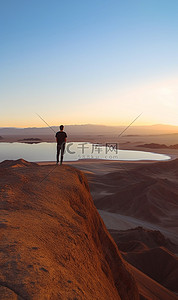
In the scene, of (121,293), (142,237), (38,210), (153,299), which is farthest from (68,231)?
(142,237)

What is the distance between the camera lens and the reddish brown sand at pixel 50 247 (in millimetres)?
2102

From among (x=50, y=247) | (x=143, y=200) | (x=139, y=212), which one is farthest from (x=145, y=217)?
(x=50, y=247)

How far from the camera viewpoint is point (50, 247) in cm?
289

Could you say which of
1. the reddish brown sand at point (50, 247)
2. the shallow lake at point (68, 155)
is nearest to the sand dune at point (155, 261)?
the reddish brown sand at point (50, 247)

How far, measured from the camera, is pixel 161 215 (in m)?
19.8

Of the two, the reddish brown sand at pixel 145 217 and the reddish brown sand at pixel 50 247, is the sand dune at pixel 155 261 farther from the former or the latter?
the reddish brown sand at pixel 50 247

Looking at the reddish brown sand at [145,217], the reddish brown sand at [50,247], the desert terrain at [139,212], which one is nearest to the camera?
the reddish brown sand at [50,247]

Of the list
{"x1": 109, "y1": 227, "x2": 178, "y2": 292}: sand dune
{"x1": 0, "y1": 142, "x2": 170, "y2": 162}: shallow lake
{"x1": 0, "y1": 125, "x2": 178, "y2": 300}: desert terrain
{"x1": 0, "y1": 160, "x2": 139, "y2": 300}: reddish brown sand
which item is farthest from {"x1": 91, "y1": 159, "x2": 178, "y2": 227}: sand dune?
{"x1": 0, "y1": 142, "x2": 170, "y2": 162}: shallow lake

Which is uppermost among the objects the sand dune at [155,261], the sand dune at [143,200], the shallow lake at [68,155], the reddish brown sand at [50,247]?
the reddish brown sand at [50,247]

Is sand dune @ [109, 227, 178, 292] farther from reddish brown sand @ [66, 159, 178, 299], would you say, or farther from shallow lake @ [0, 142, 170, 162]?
shallow lake @ [0, 142, 170, 162]

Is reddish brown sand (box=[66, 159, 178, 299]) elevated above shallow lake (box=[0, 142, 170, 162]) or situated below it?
below

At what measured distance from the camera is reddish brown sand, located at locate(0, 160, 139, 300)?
6.89ft

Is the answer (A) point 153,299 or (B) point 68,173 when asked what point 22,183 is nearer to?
(B) point 68,173

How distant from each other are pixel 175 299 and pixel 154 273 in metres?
2.46
